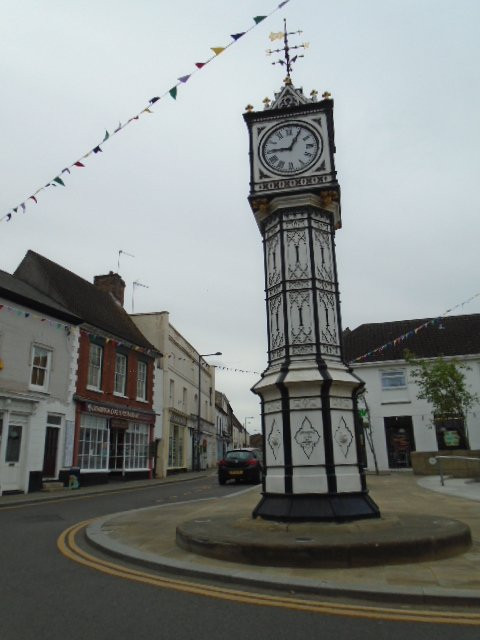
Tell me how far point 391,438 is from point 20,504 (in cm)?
1942

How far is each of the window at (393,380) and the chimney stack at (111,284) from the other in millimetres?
15447

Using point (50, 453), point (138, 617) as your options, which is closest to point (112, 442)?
point (50, 453)

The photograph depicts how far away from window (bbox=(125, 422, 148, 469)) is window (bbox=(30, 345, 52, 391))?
6.58m

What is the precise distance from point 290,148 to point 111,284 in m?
21.8

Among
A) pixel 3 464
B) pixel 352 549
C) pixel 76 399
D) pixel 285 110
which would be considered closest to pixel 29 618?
pixel 352 549

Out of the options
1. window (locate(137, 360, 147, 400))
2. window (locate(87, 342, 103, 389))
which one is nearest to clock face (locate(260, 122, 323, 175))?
window (locate(87, 342, 103, 389))

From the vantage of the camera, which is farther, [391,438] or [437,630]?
[391,438]

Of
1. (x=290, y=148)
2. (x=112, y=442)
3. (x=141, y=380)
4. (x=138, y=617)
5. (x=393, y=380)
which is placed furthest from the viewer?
(x=393, y=380)

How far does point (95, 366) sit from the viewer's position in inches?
858

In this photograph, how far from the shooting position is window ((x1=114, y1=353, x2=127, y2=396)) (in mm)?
23445

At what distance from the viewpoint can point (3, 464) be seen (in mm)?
16141

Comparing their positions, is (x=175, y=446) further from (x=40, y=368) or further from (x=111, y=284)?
(x=40, y=368)

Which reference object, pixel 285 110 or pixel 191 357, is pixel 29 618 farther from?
pixel 191 357

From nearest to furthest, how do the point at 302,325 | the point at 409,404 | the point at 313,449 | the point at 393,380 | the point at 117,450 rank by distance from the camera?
the point at 313,449, the point at 302,325, the point at 117,450, the point at 409,404, the point at 393,380
